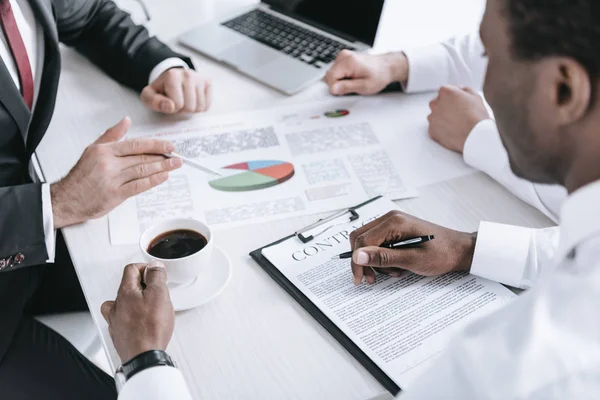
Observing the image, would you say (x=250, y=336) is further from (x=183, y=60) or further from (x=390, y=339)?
(x=183, y=60)

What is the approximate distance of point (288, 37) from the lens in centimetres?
151

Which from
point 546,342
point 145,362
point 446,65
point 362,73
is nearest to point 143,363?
point 145,362

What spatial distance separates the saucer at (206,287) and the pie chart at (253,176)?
6.8 inches

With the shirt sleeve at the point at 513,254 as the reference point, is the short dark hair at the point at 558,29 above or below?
above

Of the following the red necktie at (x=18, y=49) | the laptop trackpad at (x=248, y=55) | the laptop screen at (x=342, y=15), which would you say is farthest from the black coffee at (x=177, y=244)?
the laptop screen at (x=342, y=15)

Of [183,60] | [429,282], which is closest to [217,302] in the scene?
[429,282]

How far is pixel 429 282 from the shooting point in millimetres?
930

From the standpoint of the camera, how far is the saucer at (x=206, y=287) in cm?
88

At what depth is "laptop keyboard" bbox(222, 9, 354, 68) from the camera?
4.77 ft

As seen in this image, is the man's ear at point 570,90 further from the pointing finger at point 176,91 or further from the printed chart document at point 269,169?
the pointing finger at point 176,91

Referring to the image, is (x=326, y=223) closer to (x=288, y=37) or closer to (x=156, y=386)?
(x=156, y=386)

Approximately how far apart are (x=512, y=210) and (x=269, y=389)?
1.81 feet

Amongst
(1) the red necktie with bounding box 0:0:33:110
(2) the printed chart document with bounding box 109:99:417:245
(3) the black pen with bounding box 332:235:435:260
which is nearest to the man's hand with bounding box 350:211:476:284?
(3) the black pen with bounding box 332:235:435:260

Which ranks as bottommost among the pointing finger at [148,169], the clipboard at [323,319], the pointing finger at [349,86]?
the clipboard at [323,319]
